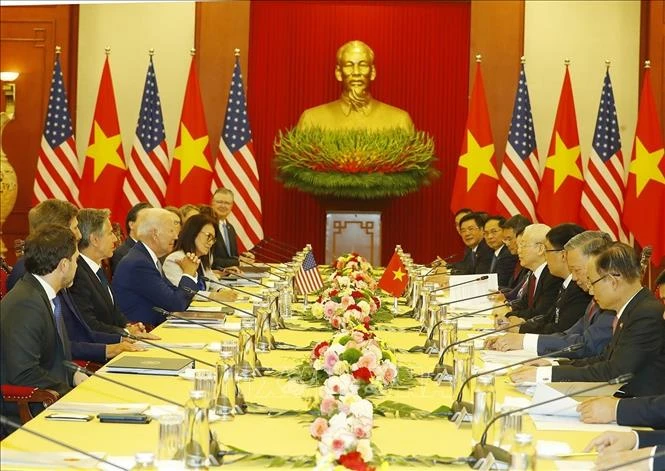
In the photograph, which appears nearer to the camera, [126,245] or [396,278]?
[396,278]

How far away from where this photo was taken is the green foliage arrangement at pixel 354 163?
1011 centimetres

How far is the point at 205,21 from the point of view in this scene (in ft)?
36.8

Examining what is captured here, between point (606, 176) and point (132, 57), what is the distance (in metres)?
4.94

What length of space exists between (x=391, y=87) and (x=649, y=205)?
338 cm

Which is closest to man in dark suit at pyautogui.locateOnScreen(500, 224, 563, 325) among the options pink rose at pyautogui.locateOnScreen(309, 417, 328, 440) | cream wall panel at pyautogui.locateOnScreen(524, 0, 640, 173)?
pink rose at pyautogui.locateOnScreen(309, 417, 328, 440)

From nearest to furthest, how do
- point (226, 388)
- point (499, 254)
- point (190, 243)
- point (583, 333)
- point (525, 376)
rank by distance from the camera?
1. point (226, 388)
2. point (525, 376)
3. point (583, 333)
4. point (190, 243)
5. point (499, 254)

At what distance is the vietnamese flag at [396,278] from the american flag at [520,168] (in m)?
4.21

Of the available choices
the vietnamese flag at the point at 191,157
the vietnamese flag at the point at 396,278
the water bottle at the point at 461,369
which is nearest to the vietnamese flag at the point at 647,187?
the vietnamese flag at the point at 191,157

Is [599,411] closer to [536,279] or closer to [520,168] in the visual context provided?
[536,279]

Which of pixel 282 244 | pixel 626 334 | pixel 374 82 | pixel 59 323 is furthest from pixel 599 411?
pixel 374 82

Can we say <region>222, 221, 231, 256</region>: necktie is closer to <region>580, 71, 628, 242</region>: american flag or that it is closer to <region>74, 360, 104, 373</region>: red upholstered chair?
<region>580, 71, 628, 242</region>: american flag

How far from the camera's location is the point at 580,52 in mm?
11133

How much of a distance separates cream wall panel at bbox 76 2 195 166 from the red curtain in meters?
0.85

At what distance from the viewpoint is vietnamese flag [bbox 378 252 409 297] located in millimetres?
6199
